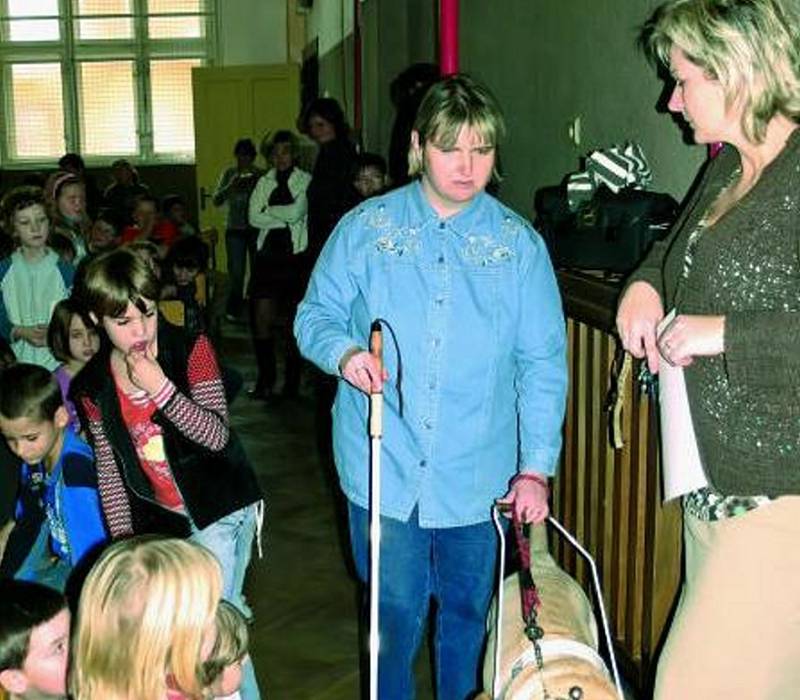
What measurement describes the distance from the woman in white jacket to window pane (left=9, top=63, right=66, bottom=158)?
7192mm

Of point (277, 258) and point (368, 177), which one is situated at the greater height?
point (368, 177)

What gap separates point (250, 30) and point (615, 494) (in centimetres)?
1202

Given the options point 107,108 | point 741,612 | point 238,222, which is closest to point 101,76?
point 107,108

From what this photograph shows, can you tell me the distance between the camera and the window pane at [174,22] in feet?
46.8

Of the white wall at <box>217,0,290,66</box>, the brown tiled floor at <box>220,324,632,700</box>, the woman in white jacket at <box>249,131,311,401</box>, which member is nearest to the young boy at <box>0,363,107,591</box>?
the brown tiled floor at <box>220,324,632,700</box>

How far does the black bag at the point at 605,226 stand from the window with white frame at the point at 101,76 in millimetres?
11540

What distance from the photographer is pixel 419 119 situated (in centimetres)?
224

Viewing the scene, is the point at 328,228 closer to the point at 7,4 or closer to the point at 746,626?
the point at 746,626

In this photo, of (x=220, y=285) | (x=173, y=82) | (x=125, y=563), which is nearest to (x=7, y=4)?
(x=173, y=82)

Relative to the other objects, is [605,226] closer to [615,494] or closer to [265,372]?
[615,494]

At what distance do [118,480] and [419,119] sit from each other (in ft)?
A: 3.89

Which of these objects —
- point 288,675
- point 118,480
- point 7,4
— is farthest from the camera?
point 7,4

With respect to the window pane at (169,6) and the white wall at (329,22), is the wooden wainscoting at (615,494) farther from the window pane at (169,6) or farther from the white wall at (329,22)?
the window pane at (169,6)

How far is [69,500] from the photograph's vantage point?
A: 292 centimetres
